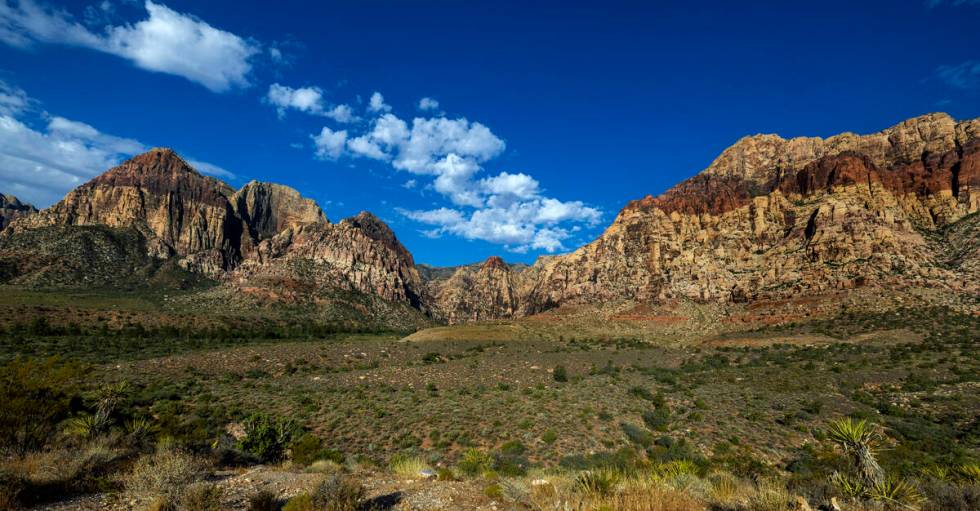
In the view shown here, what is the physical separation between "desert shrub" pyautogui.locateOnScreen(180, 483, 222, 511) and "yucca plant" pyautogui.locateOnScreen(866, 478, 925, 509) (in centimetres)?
1175

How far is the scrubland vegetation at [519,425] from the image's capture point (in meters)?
8.38

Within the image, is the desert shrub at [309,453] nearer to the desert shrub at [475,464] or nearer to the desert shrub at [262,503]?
the desert shrub at [475,464]

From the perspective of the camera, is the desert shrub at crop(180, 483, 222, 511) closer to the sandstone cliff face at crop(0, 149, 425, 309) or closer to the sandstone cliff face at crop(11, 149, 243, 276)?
the sandstone cliff face at crop(0, 149, 425, 309)

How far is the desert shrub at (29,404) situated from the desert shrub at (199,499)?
7.14 meters

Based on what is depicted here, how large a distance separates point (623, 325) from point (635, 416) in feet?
207

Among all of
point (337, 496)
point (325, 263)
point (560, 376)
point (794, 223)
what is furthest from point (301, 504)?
point (325, 263)

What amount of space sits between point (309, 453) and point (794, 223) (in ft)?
336

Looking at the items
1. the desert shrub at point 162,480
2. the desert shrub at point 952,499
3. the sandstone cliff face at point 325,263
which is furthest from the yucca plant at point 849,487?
the sandstone cliff face at point 325,263

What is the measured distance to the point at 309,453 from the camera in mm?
16906

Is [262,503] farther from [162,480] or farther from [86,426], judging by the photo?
[86,426]

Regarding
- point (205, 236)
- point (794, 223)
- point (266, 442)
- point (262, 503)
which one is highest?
point (205, 236)

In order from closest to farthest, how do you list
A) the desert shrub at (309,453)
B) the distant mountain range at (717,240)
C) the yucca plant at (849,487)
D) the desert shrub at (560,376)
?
the yucca plant at (849,487) → the desert shrub at (309,453) → the desert shrub at (560,376) → the distant mountain range at (717,240)

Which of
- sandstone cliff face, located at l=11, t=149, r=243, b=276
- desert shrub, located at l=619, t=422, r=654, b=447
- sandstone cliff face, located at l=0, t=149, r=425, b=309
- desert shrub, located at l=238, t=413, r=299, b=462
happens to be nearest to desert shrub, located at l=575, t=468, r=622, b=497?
desert shrub, located at l=619, t=422, r=654, b=447

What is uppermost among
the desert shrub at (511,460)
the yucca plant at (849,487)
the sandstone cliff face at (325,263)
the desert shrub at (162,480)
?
the sandstone cliff face at (325,263)
